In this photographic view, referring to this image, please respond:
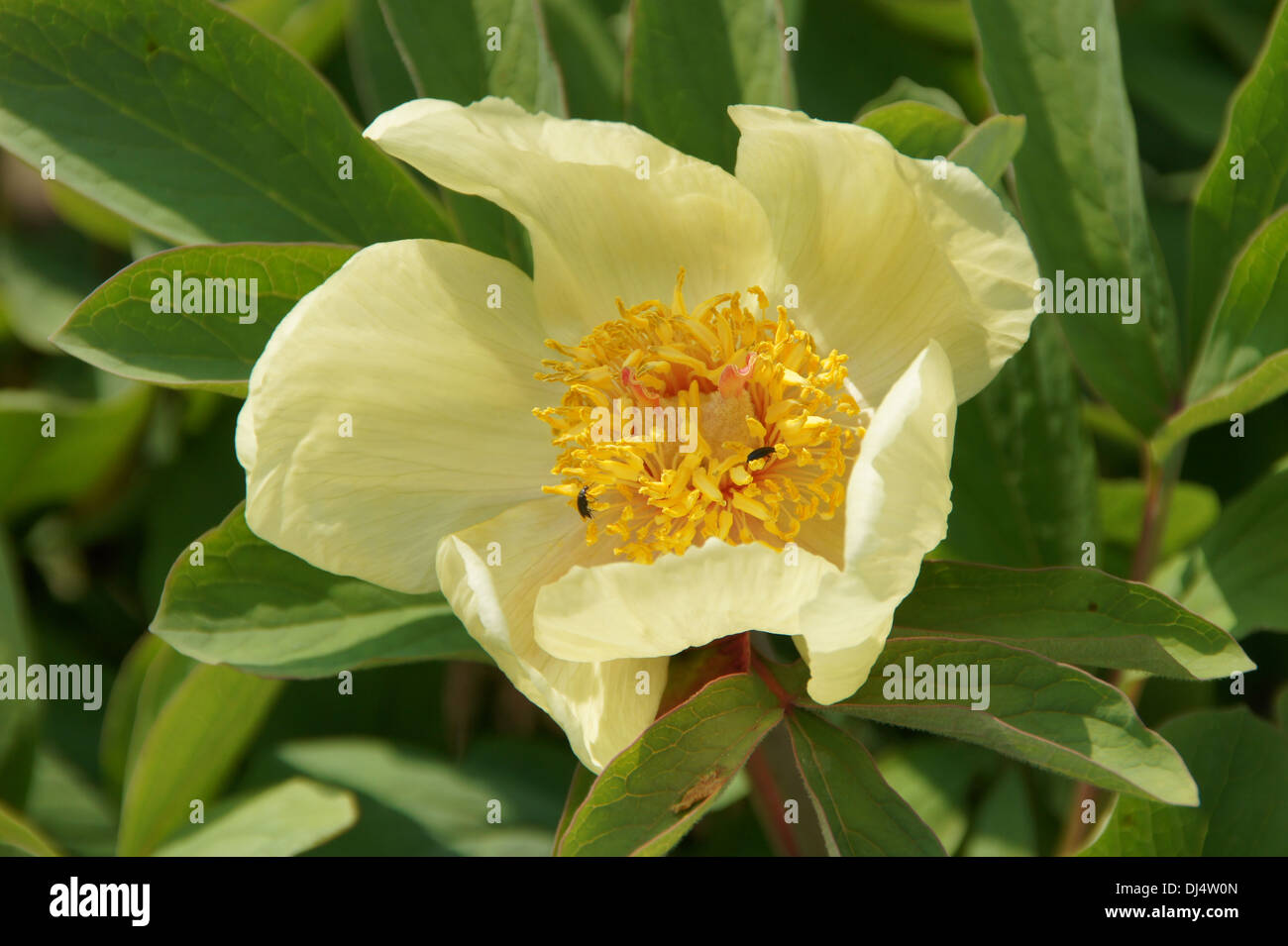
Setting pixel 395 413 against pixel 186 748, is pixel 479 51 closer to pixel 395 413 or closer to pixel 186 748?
pixel 395 413

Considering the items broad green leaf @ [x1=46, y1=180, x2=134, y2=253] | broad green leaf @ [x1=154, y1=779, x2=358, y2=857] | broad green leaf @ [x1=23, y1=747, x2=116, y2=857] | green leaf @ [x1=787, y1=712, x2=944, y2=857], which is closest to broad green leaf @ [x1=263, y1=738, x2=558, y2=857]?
broad green leaf @ [x1=154, y1=779, x2=358, y2=857]

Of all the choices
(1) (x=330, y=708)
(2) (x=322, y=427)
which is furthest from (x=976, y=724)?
(1) (x=330, y=708)

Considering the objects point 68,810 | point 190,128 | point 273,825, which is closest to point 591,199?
point 190,128

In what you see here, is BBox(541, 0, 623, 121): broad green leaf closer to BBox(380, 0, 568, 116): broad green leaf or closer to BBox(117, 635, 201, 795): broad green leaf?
BBox(380, 0, 568, 116): broad green leaf

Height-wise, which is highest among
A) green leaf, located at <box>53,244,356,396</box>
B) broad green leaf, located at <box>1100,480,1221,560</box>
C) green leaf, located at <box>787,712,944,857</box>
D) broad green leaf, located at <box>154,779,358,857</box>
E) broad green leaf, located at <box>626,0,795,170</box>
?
broad green leaf, located at <box>626,0,795,170</box>

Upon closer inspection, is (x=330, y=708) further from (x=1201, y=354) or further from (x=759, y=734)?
(x=1201, y=354)

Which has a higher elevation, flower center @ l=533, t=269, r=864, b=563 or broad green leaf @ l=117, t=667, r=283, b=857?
flower center @ l=533, t=269, r=864, b=563
